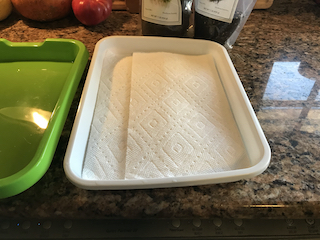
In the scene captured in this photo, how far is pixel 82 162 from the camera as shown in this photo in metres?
0.37

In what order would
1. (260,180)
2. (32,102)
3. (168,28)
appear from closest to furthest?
(260,180)
(32,102)
(168,28)

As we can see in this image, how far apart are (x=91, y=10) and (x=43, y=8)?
0.13 m

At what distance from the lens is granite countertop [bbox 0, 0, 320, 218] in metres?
0.32

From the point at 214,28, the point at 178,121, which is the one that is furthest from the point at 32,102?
the point at 214,28

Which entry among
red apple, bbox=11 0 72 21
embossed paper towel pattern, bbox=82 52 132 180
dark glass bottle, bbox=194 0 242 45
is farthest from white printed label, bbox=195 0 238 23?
red apple, bbox=11 0 72 21

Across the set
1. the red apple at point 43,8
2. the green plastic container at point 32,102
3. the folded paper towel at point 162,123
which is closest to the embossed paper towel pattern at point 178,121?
the folded paper towel at point 162,123

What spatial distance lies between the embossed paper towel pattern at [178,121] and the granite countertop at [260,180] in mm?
38

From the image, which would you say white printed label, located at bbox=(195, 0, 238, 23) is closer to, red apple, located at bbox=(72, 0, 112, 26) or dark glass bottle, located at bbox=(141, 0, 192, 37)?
dark glass bottle, located at bbox=(141, 0, 192, 37)

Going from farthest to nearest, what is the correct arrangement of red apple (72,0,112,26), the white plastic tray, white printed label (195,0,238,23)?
red apple (72,0,112,26), white printed label (195,0,238,23), the white plastic tray

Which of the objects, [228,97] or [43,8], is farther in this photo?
[43,8]

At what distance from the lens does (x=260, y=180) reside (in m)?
0.35

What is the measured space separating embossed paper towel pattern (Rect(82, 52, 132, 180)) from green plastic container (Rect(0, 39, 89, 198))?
0.05 meters

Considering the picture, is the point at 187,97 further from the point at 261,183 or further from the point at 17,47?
the point at 17,47

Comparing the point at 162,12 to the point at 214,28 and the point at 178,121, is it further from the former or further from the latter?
the point at 178,121
